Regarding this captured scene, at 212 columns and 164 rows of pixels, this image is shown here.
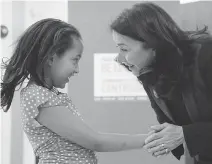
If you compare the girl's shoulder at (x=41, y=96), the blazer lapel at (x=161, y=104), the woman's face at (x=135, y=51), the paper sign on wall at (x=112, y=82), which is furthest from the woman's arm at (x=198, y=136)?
the paper sign on wall at (x=112, y=82)

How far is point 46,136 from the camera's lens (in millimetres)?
986

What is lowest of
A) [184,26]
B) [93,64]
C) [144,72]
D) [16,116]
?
[16,116]

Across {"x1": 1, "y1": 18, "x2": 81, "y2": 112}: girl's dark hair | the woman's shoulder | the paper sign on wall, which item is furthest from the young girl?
the paper sign on wall

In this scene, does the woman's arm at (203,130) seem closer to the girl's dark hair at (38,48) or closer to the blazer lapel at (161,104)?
the blazer lapel at (161,104)

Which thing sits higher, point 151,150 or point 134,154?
point 151,150

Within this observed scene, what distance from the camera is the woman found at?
39.2 inches

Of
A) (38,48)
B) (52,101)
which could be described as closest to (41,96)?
(52,101)

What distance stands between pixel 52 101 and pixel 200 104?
1.34 ft

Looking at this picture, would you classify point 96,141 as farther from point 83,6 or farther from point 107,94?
point 83,6

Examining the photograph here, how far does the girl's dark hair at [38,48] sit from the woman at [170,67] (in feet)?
0.52

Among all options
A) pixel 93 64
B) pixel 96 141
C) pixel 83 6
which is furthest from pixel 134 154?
pixel 96 141

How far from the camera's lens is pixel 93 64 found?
1.84 m

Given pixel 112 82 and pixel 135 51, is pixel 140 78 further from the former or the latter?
pixel 112 82

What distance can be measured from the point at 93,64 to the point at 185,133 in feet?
3.13
